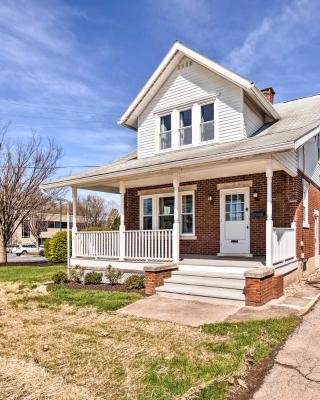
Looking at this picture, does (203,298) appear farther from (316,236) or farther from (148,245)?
(316,236)

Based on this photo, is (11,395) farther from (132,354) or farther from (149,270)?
(149,270)

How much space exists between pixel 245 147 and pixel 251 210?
10.3ft

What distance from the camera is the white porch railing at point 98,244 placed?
11633 mm

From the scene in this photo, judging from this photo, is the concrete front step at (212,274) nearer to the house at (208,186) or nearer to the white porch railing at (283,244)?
the house at (208,186)

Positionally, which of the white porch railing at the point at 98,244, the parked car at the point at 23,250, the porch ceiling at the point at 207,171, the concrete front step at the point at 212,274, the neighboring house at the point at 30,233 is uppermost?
the porch ceiling at the point at 207,171

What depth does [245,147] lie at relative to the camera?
8781 millimetres

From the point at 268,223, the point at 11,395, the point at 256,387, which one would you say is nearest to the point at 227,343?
the point at 256,387

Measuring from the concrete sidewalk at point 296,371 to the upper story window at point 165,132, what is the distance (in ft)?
28.5

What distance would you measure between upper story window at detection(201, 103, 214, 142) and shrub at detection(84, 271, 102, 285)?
228 inches

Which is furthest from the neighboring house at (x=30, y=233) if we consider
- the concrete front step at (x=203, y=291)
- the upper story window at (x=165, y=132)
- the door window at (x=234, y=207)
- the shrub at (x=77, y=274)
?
the concrete front step at (x=203, y=291)

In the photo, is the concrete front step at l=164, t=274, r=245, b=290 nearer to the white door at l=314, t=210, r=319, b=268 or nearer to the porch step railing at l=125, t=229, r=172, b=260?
the porch step railing at l=125, t=229, r=172, b=260

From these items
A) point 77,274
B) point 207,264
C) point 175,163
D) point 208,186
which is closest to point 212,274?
point 207,264

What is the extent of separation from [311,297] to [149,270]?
3956mm

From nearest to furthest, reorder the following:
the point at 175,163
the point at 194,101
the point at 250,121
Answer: the point at 175,163
the point at 250,121
the point at 194,101
